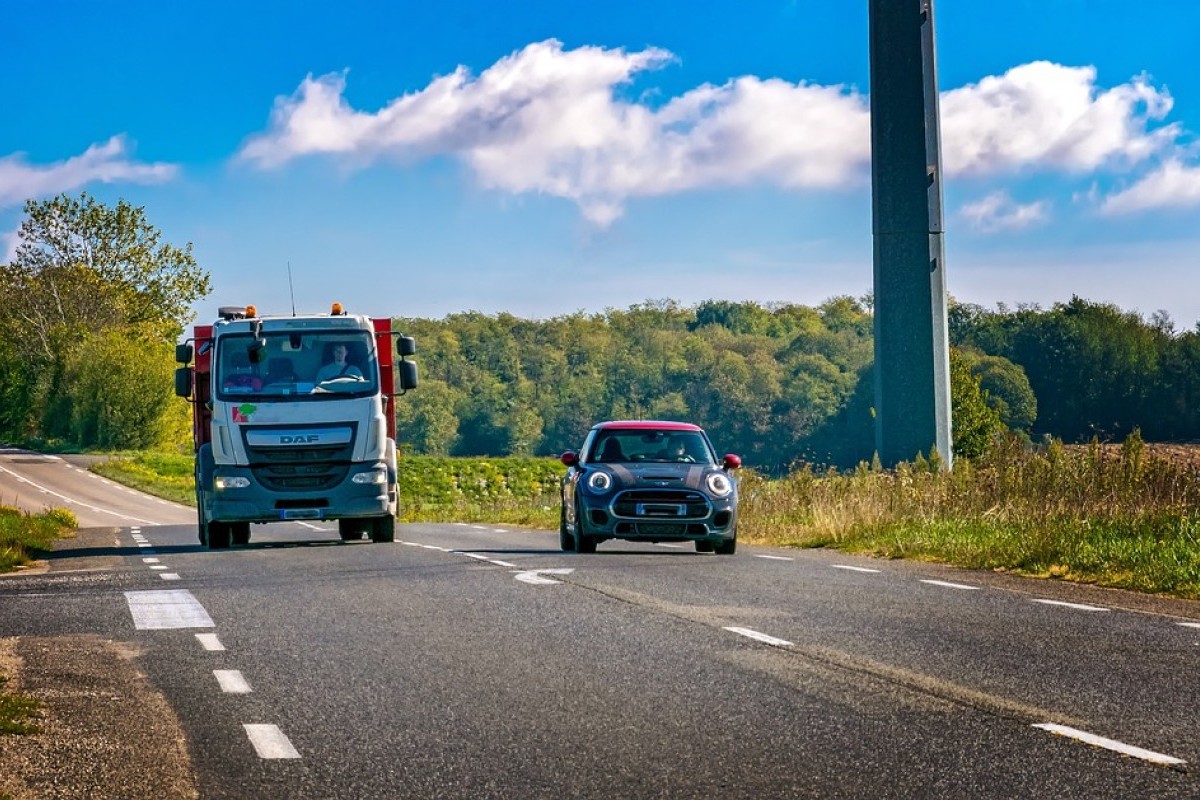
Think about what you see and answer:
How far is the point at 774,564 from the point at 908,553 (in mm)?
2077

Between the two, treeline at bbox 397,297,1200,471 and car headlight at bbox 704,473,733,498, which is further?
treeline at bbox 397,297,1200,471

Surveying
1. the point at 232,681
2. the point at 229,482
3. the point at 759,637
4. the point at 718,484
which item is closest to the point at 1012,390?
the point at 229,482

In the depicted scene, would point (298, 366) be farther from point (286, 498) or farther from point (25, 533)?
point (25, 533)

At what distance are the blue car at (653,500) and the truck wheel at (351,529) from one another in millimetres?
6173

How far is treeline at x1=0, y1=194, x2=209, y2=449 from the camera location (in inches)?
4700

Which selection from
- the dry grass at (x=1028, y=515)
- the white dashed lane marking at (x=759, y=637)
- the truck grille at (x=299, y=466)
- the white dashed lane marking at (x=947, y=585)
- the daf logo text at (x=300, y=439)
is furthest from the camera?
the truck grille at (x=299, y=466)

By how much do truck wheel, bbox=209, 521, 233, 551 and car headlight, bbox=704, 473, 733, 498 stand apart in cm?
762

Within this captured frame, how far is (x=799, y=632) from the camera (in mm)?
12703

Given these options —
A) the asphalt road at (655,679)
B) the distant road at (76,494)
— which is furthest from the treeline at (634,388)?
the asphalt road at (655,679)

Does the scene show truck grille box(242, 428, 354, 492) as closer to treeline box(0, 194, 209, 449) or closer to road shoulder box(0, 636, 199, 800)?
road shoulder box(0, 636, 199, 800)

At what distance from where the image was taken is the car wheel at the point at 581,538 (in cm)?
2230

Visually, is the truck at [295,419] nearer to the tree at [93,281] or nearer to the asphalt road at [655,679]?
the asphalt road at [655,679]

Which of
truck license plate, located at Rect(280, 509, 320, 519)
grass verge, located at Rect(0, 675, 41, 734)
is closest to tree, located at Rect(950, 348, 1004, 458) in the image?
truck license plate, located at Rect(280, 509, 320, 519)

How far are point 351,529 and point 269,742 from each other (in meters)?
20.3
